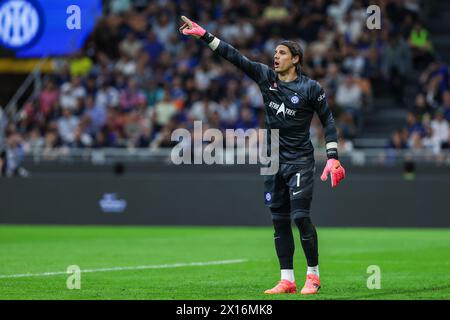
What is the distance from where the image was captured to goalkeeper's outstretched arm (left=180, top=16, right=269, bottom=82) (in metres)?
11.6

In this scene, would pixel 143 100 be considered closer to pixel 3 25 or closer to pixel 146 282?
pixel 3 25

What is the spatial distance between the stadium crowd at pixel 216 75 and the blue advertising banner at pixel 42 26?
1.75 ft

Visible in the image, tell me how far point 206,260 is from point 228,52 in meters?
5.30

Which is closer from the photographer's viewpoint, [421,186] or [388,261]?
[388,261]

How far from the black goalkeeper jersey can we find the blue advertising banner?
2035cm

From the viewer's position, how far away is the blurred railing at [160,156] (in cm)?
2452

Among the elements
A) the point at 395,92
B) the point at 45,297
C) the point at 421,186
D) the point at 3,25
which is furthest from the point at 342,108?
the point at 45,297

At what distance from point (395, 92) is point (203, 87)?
4.96m

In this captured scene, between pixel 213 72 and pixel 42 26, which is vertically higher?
pixel 42 26

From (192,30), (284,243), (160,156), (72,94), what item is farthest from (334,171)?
(72,94)

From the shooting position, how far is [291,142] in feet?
38.1

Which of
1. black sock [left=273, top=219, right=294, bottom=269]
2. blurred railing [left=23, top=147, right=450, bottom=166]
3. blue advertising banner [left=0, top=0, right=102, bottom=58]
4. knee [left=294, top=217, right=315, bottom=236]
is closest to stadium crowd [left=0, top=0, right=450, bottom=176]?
blurred railing [left=23, top=147, right=450, bottom=166]

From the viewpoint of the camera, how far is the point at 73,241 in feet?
67.2

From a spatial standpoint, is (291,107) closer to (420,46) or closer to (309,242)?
(309,242)
